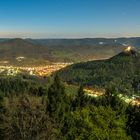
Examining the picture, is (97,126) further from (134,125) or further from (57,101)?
(57,101)

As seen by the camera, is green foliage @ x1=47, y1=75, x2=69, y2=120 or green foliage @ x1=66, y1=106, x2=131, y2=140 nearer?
green foliage @ x1=66, y1=106, x2=131, y2=140

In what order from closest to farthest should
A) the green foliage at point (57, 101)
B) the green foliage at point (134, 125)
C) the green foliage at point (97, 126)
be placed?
the green foliage at point (97, 126) < the green foliage at point (134, 125) < the green foliage at point (57, 101)

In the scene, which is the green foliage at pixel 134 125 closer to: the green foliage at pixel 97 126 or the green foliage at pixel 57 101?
the green foliage at pixel 97 126

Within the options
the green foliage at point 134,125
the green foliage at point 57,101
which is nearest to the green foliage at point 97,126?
the green foliage at point 134,125

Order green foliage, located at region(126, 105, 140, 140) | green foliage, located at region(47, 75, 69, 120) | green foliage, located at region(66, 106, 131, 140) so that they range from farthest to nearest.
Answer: green foliage, located at region(47, 75, 69, 120)
green foliage, located at region(126, 105, 140, 140)
green foliage, located at region(66, 106, 131, 140)

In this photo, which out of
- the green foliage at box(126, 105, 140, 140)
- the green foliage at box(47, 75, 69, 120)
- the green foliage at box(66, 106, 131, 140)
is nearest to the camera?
the green foliage at box(66, 106, 131, 140)

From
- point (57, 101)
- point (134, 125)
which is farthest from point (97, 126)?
point (57, 101)

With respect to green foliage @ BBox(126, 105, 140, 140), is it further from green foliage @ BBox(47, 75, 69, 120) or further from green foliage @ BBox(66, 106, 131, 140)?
green foliage @ BBox(47, 75, 69, 120)

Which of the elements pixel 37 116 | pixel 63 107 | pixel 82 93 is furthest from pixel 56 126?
pixel 82 93

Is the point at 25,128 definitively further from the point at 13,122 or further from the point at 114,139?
the point at 114,139

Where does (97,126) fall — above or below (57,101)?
above

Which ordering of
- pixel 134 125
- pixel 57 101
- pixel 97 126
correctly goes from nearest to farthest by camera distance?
pixel 97 126, pixel 134 125, pixel 57 101

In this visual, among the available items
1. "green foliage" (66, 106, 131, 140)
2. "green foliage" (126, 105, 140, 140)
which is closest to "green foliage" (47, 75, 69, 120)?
"green foliage" (126, 105, 140, 140)
